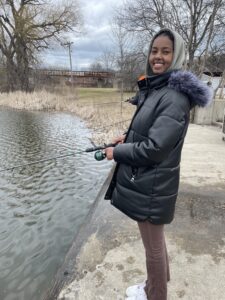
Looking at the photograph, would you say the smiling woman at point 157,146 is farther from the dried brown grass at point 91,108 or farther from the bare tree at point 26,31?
the bare tree at point 26,31

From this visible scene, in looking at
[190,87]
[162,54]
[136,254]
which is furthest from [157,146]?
[136,254]

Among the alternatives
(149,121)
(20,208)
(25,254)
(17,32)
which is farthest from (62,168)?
(17,32)

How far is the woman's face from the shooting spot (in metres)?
1.67

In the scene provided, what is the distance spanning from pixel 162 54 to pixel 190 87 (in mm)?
257

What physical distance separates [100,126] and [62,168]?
17.3 ft

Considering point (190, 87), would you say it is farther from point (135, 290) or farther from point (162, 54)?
point (135, 290)

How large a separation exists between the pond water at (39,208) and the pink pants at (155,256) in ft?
4.75

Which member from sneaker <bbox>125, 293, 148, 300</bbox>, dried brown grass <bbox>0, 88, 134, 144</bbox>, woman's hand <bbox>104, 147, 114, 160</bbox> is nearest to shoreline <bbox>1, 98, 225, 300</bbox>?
sneaker <bbox>125, 293, 148, 300</bbox>

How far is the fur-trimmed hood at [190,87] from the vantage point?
1.58 metres

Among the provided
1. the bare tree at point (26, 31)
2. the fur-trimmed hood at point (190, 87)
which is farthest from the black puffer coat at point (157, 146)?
the bare tree at point (26, 31)

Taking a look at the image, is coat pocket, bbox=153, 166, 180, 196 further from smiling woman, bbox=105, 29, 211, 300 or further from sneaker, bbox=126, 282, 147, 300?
sneaker, bbox=126, 282, 147, 300

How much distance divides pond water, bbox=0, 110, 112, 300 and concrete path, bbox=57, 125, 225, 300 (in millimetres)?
677

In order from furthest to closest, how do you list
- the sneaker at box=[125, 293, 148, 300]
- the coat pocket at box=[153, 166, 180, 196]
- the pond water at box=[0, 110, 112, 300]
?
the pond water at box=[0, 110, 112, 300]
the sneaker at box=[125, 293, 148, 300]
the coat pocket at box=[153, 166, 180, 196]

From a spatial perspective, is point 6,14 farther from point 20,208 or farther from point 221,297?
point 221,297
